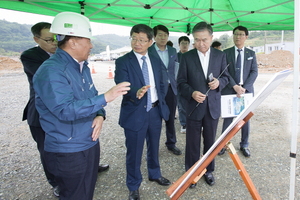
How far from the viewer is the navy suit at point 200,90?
2.50 m

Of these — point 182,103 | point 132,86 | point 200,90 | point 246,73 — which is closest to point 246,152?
point 246,73

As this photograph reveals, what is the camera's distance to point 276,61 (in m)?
20.9

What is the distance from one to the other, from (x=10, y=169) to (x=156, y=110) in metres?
2.67

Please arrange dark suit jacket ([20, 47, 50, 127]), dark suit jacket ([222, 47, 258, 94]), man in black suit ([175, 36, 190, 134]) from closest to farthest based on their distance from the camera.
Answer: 1. dark suit jacket ([20, 47, 50, 127])
2. dark suit jacket ([222, 47, 258, 94])
3. man in black suit ([175, 36, 190, 134])

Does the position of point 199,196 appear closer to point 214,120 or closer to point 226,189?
point 226,189

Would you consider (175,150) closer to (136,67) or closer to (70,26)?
(136,67)

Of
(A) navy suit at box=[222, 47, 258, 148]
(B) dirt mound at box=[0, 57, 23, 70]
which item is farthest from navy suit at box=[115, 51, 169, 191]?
(B) dirt mound at box=[0, 57, 23, 70]

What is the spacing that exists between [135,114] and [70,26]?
3.86 feet

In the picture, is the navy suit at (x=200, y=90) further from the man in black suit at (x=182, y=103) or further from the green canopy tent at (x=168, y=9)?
the green canopy tent at (x=168, y=9)

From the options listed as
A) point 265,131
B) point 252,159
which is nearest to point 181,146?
point 252,159

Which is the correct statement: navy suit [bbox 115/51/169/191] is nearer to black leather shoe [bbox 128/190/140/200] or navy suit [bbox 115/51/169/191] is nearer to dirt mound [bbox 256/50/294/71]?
black leather shoe [bbox 128/190/140/200]

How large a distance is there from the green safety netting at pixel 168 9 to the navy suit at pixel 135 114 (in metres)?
2.28

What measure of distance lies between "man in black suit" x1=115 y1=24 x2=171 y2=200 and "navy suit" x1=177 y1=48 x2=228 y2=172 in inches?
14.4

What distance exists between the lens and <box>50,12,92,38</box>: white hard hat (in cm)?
135
